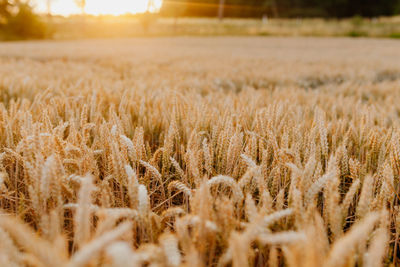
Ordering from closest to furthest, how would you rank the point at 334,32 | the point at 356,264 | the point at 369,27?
the point at 356,264 < the point at 334,32 < the point at 369,27

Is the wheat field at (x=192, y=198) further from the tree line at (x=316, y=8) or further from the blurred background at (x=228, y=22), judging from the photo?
the tree line at (x=316, y=8)

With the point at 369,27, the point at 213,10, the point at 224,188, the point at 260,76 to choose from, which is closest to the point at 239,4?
the point at 213,10

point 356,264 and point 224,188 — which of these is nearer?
point 356,264

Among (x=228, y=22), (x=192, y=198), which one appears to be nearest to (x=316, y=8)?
(x=228, y=22)

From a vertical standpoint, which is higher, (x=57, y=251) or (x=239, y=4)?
(x=239, y=4)

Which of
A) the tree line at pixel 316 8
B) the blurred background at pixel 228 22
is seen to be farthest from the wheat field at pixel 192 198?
the tree line at pixel 316 8

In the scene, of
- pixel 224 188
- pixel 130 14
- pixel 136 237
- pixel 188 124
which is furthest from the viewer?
pixel 130 14

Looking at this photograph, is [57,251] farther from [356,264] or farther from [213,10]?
[213,10]

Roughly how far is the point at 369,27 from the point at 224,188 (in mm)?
24699

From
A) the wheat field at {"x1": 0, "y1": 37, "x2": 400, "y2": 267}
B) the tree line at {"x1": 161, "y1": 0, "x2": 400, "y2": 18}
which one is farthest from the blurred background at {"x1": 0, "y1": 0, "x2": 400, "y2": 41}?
the wheat field at {"x1": 0, "y1": 37, "x2": 400, "y2": 267}

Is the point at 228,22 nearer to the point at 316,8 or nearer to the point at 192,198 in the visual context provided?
the point at 316,8

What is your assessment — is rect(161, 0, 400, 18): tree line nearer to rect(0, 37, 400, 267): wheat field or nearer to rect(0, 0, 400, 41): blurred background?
rect(0, 0, 400, 41): blurred background

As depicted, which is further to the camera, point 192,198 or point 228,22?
point 228,22

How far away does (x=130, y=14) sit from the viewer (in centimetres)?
4797
